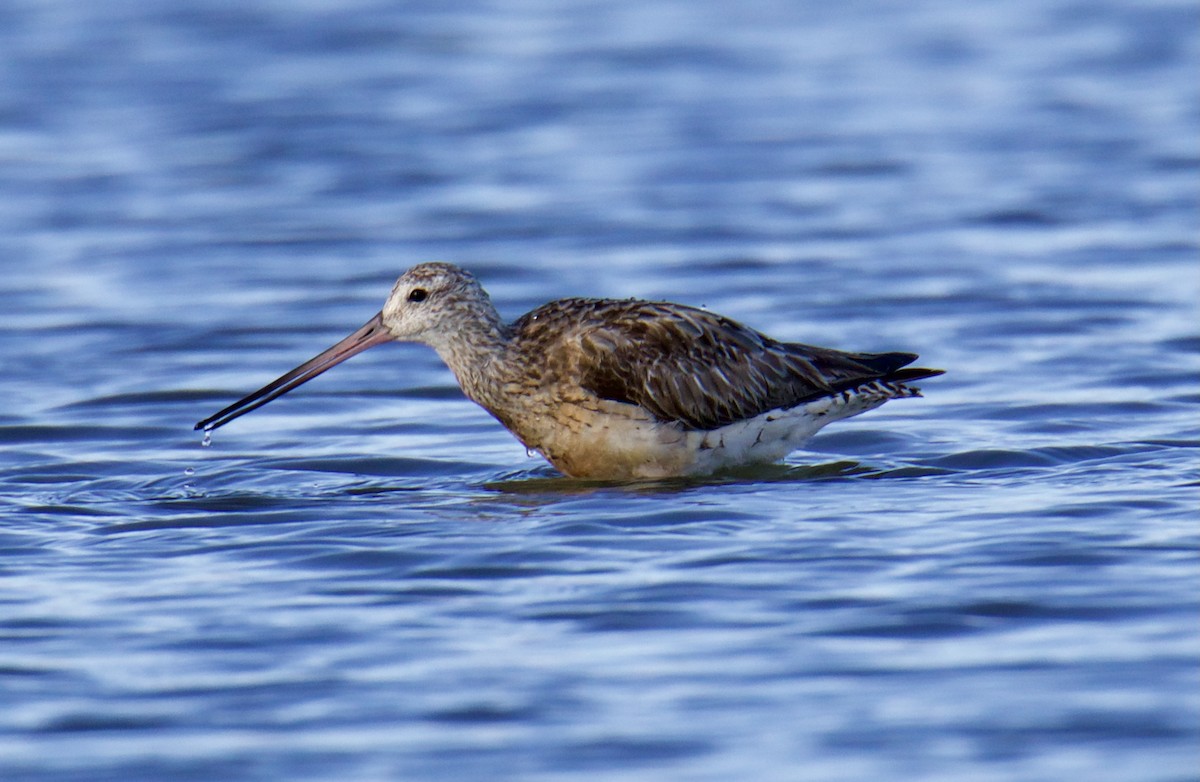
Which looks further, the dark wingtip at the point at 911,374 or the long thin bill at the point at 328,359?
the dark wingtip at the point at 911,374

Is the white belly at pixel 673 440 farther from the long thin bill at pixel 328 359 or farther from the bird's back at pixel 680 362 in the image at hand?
the long thin bill at pixel 328 359

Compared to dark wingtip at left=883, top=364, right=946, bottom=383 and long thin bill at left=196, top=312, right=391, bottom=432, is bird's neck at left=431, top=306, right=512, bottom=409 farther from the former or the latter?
dark wingtip at left=883, top=364, right=946, bottom=383

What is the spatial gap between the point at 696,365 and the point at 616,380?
0.51 metres

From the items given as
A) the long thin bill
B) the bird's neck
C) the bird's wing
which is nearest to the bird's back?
the bird's wing

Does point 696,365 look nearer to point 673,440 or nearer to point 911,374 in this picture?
point 673,440

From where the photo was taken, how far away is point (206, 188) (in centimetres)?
1823

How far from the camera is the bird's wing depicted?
33.2ft

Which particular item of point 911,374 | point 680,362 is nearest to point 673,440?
point 680,362

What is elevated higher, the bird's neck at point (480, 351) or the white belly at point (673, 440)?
the bird's neck at point (480, 351)

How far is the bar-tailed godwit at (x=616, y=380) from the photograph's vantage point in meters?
10.1

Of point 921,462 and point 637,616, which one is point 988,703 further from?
point 921,462

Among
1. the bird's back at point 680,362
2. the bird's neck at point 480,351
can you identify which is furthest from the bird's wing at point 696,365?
the bird's neck at point 480,351

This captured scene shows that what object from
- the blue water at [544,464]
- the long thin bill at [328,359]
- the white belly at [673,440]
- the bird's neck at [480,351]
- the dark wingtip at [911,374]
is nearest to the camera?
the blue water at [544,464]

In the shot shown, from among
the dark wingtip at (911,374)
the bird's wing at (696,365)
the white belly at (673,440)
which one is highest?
the bird's wing at (696,365)
